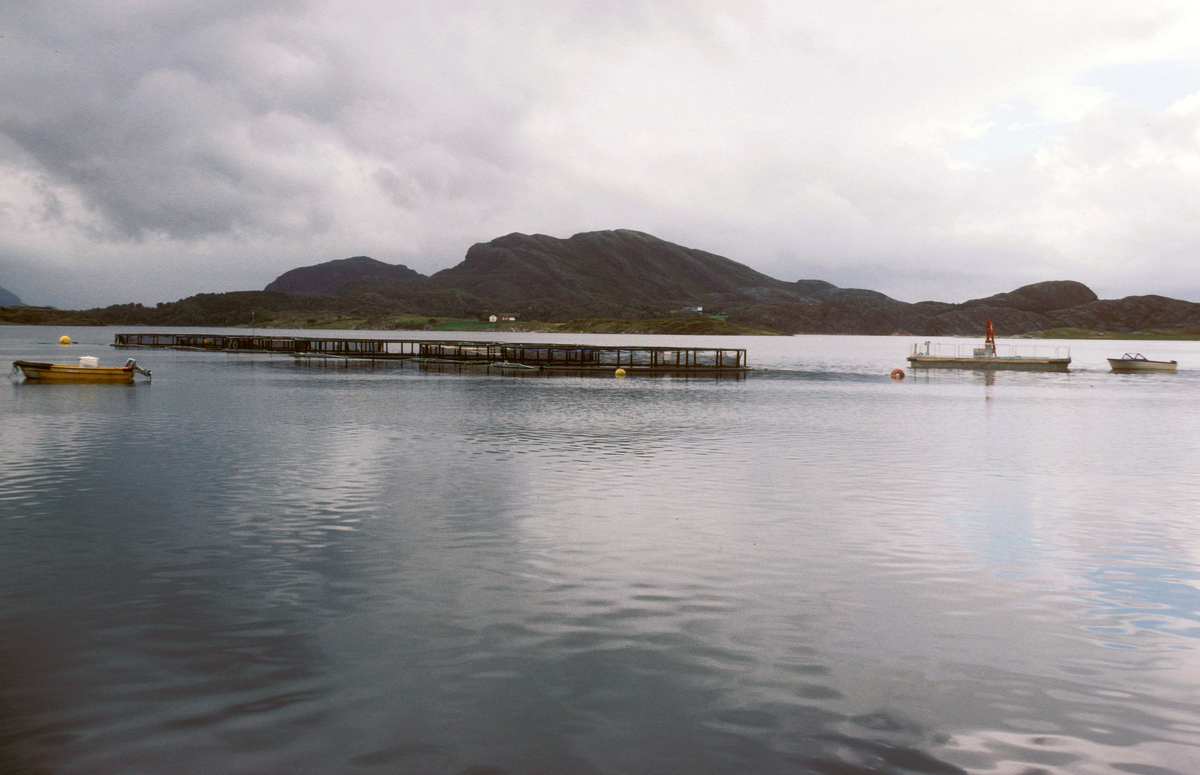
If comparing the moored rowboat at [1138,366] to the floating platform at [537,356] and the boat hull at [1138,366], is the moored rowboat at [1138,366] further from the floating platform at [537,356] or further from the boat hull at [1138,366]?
the floating platform at [537,356]

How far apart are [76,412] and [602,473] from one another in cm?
3776

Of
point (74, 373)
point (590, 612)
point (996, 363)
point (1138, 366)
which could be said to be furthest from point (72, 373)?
point (1138, 366)

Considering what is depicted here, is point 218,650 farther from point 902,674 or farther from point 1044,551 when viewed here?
point 1044,551

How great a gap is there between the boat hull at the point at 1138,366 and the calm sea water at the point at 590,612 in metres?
117

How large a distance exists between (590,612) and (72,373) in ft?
247

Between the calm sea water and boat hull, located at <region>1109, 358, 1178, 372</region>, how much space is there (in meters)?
117

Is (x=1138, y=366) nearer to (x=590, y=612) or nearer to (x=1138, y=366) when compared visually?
(x=1138, y=366)

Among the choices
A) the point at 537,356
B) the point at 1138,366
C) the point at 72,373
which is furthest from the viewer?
the point at 1138,366

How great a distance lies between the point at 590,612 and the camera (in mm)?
14664

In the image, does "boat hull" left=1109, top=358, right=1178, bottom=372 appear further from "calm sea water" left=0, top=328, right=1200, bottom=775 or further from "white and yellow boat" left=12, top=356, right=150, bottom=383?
"white and yellow boat" left=12, top=356, right=150, bottom=383

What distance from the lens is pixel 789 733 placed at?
33.3ft

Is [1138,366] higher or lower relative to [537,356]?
lower

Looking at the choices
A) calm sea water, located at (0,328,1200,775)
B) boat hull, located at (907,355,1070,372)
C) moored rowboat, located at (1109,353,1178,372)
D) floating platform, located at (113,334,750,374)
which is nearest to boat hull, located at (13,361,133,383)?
calm sea water, located at (0,328,1200,775)

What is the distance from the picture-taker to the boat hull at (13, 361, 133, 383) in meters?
71.2
